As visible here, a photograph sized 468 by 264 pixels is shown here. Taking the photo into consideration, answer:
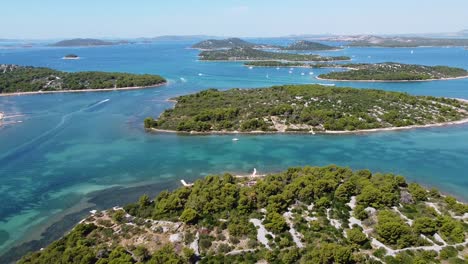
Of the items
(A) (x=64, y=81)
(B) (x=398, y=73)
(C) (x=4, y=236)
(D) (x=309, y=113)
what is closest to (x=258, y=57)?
(B) (x=398, y=73)

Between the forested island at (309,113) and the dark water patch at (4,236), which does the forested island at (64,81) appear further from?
the dark water patch at (4,236)

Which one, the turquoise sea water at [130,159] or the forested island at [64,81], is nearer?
the turquoise sea water at [130,159]

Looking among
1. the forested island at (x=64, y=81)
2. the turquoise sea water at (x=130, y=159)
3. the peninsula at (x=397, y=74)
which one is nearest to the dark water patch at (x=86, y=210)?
the turquoise sea water at (x=130, y=159)

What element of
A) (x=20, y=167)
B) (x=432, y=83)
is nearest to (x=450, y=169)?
(x=20, y=167)

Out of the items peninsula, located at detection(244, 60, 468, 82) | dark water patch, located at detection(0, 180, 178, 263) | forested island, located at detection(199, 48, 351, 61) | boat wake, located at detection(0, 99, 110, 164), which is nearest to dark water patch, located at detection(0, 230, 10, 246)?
dark water patch, located at detection(0, 180, 178, 263)

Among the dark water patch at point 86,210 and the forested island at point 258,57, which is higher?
the forested island at point 258,57

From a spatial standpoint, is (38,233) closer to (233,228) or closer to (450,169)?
(233,228)
